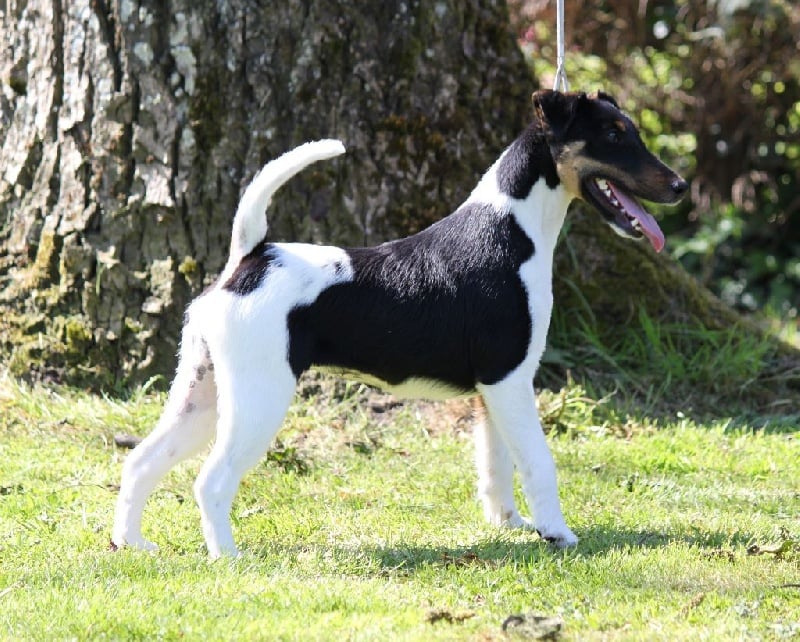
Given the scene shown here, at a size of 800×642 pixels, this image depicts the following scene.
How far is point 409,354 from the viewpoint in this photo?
472cm

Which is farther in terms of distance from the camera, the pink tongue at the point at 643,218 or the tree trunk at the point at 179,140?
the tree trunk at the point at 179,140

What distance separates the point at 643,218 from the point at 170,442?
6.76 ft

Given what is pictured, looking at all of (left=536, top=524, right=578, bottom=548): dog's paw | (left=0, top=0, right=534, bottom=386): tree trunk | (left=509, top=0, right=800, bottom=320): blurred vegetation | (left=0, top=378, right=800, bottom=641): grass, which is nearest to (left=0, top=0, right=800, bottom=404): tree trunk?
(left=0, top=0, right=534, bottom=386): tree trunk

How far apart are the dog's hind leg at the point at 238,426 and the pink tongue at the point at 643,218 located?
1.47 m

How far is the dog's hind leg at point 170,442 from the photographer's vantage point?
15.6 feet

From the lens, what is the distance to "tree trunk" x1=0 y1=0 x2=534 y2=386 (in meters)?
6.58

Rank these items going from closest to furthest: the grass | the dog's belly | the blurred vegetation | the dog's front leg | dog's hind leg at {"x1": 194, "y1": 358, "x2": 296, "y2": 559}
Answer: the grass < dog's hind leg at {"x1": 194, "y1": 358, "x2": 296, "y2": 559} < the dog's front leg < the dog's belly < the blurred vegetation

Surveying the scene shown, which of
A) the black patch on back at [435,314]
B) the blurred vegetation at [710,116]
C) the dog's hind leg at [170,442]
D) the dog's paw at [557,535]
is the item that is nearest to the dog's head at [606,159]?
the black patch on back at [435,314]

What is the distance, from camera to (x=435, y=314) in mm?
4723

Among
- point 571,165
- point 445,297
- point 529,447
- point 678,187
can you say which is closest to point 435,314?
point 445,297

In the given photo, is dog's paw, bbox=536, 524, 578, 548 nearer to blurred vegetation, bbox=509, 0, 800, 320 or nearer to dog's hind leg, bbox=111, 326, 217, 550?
dog's hind leg, bbox=111, 326, 217, 550

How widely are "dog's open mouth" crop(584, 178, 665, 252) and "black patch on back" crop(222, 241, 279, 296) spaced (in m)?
1.28

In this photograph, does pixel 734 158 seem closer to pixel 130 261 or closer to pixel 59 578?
pixel 130 261

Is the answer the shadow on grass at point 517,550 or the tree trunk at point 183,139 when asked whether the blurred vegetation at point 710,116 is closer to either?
the tree trunk at point 183,139
